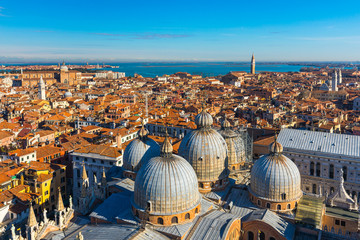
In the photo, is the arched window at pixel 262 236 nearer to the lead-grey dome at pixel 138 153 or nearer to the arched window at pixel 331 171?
the lead-grey dome at pixel 138 153

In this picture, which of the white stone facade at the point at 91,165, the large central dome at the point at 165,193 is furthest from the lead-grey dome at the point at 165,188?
the white stone facade at the point at 91,165

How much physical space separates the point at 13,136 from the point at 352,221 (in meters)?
41.0

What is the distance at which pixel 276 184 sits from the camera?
1705 cm

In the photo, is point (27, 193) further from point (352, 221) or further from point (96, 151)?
point (352, 221)

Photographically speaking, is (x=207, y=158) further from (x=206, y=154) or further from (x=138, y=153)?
(x=138, y=153)

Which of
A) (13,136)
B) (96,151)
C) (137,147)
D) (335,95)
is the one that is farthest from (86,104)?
(335,95)

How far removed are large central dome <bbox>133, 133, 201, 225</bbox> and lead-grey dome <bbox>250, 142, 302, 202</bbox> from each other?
13.9 feet

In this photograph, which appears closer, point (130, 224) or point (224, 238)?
point (224, 238)

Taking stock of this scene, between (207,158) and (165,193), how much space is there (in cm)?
502

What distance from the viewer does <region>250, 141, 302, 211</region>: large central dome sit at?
55.9 feet

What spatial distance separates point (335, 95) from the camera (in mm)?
83625

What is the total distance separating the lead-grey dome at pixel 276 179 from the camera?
17.0 metres

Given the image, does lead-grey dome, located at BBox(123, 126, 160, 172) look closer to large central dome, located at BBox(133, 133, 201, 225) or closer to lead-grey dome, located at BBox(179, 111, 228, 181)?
lead-grey dome, located at BBox(179, 111, 228, 181)

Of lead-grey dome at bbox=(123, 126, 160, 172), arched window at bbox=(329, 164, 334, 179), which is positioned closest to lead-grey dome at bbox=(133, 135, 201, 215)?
lead-grey dome at bbox=(123, 126, 160, 172)
